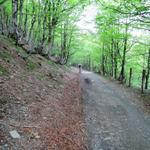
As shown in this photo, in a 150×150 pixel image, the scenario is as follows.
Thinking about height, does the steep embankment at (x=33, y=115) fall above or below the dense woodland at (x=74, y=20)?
below

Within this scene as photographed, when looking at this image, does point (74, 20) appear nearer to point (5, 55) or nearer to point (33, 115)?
point (5, 55)

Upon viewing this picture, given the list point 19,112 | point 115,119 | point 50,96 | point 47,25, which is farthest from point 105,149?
point 47,25

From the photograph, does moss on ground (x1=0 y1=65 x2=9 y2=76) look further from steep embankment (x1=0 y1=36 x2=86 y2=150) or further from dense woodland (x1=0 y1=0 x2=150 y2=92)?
dense woodland (x1=0 y1=0 x2=150 y2=92)

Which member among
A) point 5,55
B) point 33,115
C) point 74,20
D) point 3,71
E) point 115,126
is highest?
point 74,20

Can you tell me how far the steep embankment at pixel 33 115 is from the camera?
664cm

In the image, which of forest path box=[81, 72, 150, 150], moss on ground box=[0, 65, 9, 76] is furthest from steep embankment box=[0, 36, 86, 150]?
forest path box=[81, 72, 150, 150]

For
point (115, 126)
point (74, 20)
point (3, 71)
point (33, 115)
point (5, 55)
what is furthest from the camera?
point (74, 20)

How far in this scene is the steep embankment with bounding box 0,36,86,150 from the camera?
261 inches

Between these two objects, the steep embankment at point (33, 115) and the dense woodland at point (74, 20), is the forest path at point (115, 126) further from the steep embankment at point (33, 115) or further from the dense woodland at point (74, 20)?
the dense woodland at point (74, 20)

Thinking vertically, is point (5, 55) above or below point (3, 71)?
above

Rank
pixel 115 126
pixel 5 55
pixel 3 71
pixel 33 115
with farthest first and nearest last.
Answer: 1. pixel 5 55
2. pixel 3 71
3. pixel 115 126
4. pixel 33 115

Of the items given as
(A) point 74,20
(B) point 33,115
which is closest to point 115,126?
(B) point 33,115

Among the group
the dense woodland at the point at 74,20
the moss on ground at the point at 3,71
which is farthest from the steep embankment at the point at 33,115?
the dense woodland at the point at 74,20

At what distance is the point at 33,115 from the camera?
818cm
